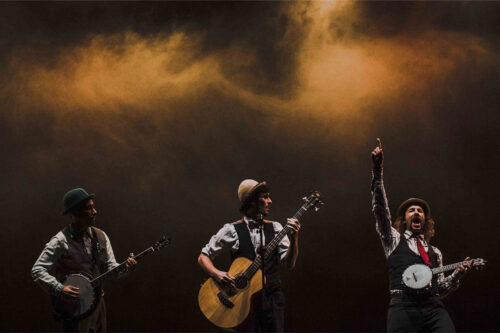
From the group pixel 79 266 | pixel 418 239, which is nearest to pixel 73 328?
pixel 79 266

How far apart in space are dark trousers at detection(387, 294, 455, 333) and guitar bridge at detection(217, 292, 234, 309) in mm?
1161

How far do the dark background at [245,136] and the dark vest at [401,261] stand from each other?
1.76m

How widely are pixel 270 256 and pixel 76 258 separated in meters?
1.53

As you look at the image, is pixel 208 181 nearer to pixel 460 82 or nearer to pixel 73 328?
pixel 73 328

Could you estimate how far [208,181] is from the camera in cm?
608

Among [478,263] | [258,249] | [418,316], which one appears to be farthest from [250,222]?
[478,263]

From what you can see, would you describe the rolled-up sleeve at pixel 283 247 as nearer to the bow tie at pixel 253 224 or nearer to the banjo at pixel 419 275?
the bow tie at pixel 253 224

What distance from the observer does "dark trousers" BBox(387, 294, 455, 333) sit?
3709 mm

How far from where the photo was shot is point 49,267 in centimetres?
413

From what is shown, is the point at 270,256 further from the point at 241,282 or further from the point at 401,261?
the point at 401,261

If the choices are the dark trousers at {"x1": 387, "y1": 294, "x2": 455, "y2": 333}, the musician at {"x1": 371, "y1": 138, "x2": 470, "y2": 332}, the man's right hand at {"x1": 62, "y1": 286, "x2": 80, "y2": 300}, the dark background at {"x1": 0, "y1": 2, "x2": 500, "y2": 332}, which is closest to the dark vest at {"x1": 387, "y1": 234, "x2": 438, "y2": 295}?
the musician at {"x1": 371, "y1": 138, "x2": 470, "y2": 332}

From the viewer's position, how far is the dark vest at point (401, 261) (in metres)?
3.89

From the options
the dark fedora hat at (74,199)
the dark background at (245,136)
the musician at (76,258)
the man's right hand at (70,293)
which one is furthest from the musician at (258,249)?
the dark background at (245,136)

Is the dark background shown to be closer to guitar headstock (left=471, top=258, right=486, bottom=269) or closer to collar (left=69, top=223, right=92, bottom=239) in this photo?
collar (left=69, top=223, right=92, bottom=239)
